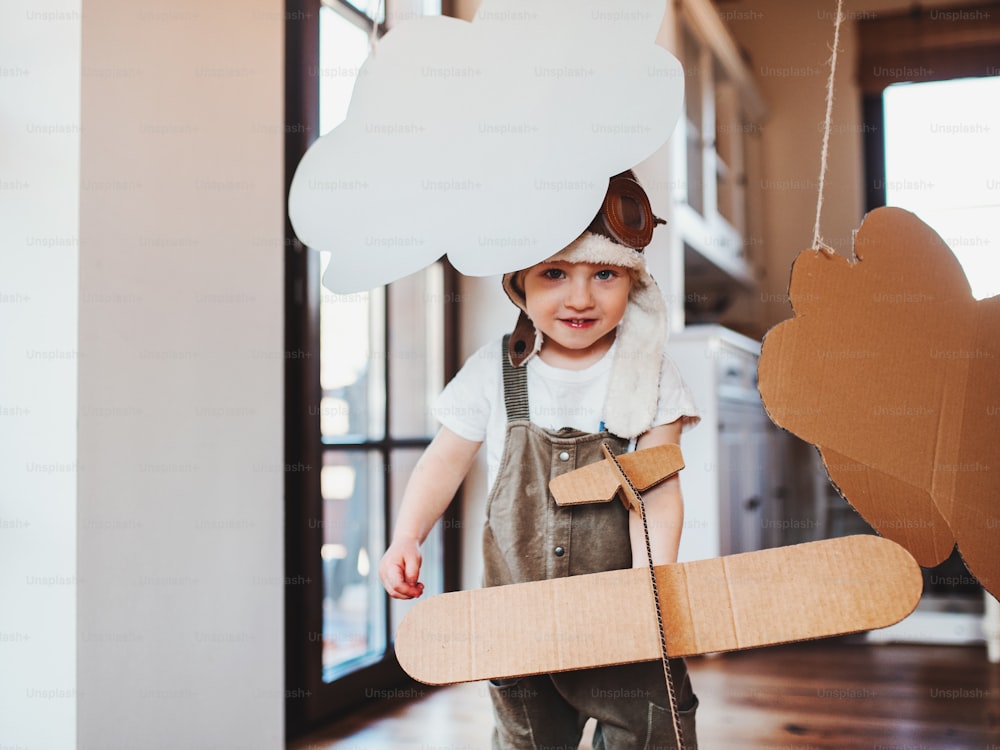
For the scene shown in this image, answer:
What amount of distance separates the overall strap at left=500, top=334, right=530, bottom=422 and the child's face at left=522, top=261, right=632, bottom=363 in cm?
5

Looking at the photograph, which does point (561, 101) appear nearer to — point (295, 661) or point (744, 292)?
point (295, 661)

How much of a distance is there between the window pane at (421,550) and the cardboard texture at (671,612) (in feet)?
4.13

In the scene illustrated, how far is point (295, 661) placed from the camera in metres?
1.64

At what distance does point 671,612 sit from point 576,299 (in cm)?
29

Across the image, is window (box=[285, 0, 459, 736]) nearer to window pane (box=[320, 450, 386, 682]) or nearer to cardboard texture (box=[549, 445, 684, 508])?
window pane (box=[320, 450, 386, 682])

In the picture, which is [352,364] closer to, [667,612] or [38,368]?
[38,368]

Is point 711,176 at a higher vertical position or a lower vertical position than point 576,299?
higher

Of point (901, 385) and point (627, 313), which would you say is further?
point (627, 313)

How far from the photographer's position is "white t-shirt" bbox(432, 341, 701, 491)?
868 millimetres

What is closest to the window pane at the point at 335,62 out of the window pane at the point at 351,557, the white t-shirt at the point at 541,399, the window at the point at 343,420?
the window at the point at 343,420

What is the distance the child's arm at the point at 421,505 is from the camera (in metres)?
0.84

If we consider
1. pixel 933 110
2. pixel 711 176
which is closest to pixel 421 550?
pixel 711 176

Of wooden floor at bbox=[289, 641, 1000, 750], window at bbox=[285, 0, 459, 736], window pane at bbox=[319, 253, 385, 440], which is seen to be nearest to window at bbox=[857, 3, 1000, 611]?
wooden floor at bbox=[289, 641, 1000, 750]

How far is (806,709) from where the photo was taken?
1787 millimetres
